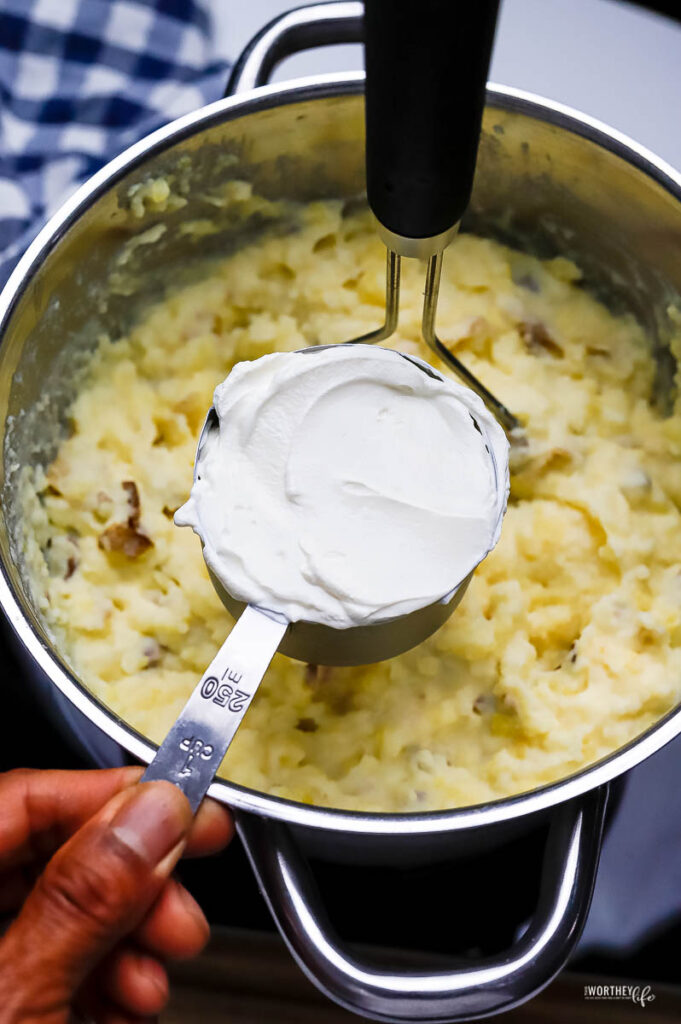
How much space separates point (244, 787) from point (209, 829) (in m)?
0.06

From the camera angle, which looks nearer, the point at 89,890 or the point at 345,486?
the point at 89,890

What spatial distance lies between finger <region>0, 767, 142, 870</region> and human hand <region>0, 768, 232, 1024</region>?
0.08 feet

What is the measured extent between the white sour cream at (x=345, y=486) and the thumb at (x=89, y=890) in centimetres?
19

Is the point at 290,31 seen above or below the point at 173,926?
above

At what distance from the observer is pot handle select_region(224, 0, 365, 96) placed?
0.96m

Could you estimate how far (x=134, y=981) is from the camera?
2.60ft

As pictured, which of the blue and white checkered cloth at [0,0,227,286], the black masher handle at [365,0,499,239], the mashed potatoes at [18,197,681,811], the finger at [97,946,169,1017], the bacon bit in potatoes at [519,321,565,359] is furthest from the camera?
the blue and white checkered cloth at [0,0,227,286]

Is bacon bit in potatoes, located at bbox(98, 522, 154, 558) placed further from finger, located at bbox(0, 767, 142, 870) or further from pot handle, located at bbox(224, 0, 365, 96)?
pot handle, located at bbox(224, 0, 365, 96)

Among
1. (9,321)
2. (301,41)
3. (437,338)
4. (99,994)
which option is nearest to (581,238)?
(437,338)

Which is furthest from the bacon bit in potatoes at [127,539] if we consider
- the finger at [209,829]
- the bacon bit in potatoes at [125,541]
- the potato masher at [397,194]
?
the finger at [209,829]

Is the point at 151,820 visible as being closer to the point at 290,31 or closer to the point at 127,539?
the point at 127,539

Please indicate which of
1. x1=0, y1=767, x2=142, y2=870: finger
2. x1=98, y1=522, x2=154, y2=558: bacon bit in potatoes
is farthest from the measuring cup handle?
x1=98, y1=522, x2=154, y2=558: bacon bit in potatoes

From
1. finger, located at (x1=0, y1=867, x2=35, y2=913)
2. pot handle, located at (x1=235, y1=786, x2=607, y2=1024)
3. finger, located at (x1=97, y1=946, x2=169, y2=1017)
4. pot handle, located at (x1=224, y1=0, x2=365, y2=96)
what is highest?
pot handle, located at (x1=224, y1=0, x2=365, y2=96)

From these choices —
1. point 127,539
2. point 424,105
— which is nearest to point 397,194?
point 424,105
